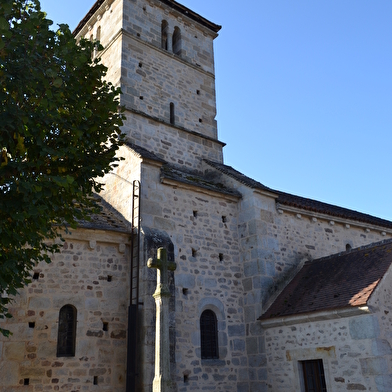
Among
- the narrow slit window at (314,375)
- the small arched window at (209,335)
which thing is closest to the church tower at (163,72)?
the small arched window at (209,335)

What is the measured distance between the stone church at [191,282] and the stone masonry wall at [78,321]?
0.08 feet

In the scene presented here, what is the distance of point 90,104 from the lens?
804 centimetres

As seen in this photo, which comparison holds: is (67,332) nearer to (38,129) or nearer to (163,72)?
(38,129)

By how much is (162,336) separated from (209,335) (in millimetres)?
5105

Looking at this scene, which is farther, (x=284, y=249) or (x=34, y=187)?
(x=284, y=249)

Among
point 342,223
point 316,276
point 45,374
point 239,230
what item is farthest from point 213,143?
point 45,374

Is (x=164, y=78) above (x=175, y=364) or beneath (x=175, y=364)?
above

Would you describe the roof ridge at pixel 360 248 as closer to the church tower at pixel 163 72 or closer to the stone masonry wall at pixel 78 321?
the church tower at pixel 163 72

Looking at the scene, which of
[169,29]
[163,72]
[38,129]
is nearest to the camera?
[38,129]

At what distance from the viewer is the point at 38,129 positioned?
6.67 metres

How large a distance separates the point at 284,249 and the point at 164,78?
24.8 ft

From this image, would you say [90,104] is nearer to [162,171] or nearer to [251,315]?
[162,171]

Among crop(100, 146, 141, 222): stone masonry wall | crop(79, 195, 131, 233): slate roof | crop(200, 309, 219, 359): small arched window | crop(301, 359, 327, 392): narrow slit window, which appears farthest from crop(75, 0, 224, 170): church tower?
crop(301, 359, 327, 392): narrow slit window

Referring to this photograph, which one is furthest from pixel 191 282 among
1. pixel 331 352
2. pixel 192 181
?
pixel 331 352
